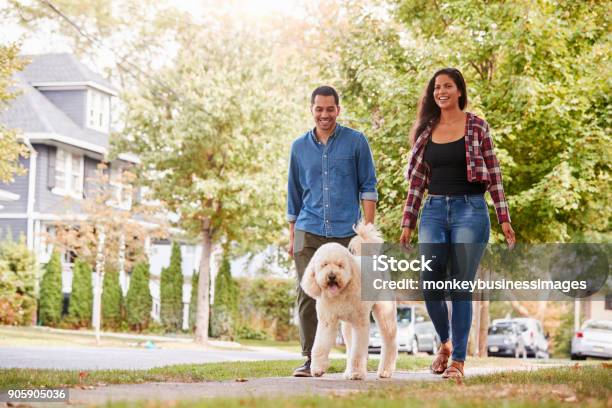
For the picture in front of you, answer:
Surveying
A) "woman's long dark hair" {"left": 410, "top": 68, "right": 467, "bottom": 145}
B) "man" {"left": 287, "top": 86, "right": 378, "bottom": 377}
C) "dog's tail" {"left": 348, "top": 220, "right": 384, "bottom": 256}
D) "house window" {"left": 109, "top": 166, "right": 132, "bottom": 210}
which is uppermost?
"house window" {"left": 109, "top": 166, "right": 132, "bottom": 210}

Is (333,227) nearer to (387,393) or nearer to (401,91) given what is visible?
(387,393)

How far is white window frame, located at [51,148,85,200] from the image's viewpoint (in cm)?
2962

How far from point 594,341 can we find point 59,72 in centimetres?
1928

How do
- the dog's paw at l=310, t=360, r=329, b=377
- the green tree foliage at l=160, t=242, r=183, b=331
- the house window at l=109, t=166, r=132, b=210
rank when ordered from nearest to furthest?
the dog's paw at l=310, t=360, r=329, b=377, the house window at l=109, t=166, r=132, b=210, the green tree foliage at l=160, t=242, r=183, b=331

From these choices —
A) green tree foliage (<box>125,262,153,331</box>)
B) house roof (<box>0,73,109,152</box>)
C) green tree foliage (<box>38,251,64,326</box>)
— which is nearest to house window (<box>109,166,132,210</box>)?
house roof (<box>0,73,109,152</box>)

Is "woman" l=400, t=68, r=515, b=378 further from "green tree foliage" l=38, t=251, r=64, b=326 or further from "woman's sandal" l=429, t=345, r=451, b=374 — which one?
"green tree foliage" l=38, t=251, r=64, b=326

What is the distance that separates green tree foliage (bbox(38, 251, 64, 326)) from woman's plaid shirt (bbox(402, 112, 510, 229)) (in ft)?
72.4

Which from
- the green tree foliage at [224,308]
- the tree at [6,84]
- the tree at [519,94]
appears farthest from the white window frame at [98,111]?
the tree at [519,94]

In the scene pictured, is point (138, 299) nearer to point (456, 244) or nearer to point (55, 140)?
point (55, 140)

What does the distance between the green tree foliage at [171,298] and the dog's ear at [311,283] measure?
22.1 m

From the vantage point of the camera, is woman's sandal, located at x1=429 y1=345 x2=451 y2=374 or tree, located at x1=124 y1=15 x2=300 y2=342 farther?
tree, located at x1=124 y1=15 x2=300 y2=342

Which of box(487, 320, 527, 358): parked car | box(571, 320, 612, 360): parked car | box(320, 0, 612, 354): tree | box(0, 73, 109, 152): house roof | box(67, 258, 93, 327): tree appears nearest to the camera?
box(320, 0, 612, 354): tree

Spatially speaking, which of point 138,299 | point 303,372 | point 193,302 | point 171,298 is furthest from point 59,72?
point 303,372

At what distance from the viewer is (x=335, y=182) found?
702 centimetres
